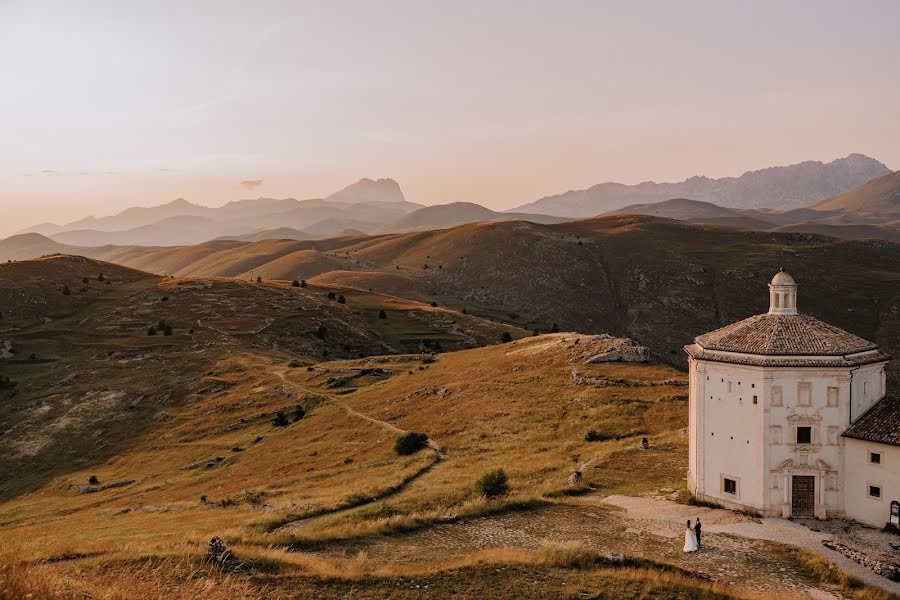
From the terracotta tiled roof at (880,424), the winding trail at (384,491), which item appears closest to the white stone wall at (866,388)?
the terracotta tiled roof at (880,424)

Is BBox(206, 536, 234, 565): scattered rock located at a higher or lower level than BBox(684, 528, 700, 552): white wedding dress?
higher

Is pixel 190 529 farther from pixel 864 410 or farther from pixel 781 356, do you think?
pixel 864 410

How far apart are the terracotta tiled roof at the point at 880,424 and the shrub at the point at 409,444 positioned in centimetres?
3493

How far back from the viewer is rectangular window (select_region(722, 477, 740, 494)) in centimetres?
3826

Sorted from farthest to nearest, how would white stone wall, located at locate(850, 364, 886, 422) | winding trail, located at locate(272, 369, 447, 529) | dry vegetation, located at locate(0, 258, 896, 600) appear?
winding trail, located at locate(272, 369, 447, 529), white stone wall, located at locate(850, 364, 886, 422), dry vegetation, located at locate(0, 258, 896, 600)

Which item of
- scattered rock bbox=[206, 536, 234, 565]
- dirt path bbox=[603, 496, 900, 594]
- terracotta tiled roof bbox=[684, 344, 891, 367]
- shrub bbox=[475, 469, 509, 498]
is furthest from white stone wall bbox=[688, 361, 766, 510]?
scattered rock bbox=[206, 536, 234, 565]

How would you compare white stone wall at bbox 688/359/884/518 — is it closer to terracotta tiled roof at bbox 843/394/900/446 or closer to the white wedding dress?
terracotta tiled roof at bbox 843/394/900/446

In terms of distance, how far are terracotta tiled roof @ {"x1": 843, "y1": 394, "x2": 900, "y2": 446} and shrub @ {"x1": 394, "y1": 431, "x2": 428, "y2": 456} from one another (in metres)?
34.9

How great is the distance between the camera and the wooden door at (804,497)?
121 ft

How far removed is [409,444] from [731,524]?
98.1ft

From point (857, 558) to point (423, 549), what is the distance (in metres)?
21.5

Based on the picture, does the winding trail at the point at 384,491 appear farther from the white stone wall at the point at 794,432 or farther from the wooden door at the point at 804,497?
the wooden door at the point at 804,497

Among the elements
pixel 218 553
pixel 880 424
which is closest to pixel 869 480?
pixel 880 424

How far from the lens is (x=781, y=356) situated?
36406 mm
